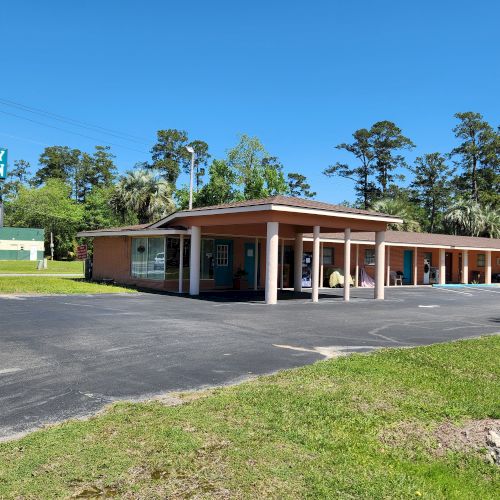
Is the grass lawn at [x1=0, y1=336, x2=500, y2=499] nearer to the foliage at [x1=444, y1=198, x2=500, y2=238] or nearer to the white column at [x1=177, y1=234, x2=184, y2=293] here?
the white column at [x1=177, y1=234, x2=184, y2=293]

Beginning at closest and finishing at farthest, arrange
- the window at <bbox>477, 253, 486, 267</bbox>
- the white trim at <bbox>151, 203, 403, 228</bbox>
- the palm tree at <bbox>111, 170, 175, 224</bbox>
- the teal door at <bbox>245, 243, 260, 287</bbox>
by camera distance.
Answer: the white trim at <bbox>151, 203, 403, 228</bbox>
the teal door at <bbox>245, 243, 260, 287</bbox>
the window at <bbox>477, 253, 486, 267</bbox>
the palm tree at <bbox>111, 170, 175, 224</bbox>

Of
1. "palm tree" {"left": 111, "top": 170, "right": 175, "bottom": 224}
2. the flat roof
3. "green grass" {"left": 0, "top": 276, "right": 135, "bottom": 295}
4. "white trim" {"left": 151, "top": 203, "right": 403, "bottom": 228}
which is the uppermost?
"palm tree" {"left": 111, "top": 170, "right": 175, "bottom": 224}

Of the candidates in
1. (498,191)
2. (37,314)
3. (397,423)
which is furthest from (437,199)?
(397,423)

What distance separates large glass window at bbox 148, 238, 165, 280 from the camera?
75.3 feet

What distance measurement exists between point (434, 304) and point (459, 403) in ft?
46.3

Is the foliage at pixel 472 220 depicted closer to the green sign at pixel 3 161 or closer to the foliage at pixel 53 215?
the green sign at pixel 3 161

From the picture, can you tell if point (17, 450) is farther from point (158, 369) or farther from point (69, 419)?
point (158, 369)

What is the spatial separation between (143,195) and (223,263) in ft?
55.5

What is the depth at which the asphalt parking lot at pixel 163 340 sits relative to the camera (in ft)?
20.5

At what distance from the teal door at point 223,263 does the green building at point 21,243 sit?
1743 inches

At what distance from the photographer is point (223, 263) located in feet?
79.3

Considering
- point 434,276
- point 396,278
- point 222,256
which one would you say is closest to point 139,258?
point 222,256

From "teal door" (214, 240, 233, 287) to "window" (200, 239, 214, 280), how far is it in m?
0.25

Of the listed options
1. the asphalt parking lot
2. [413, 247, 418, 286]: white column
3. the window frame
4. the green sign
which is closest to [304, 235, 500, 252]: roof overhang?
[413, 247, 418, 286]: white column
